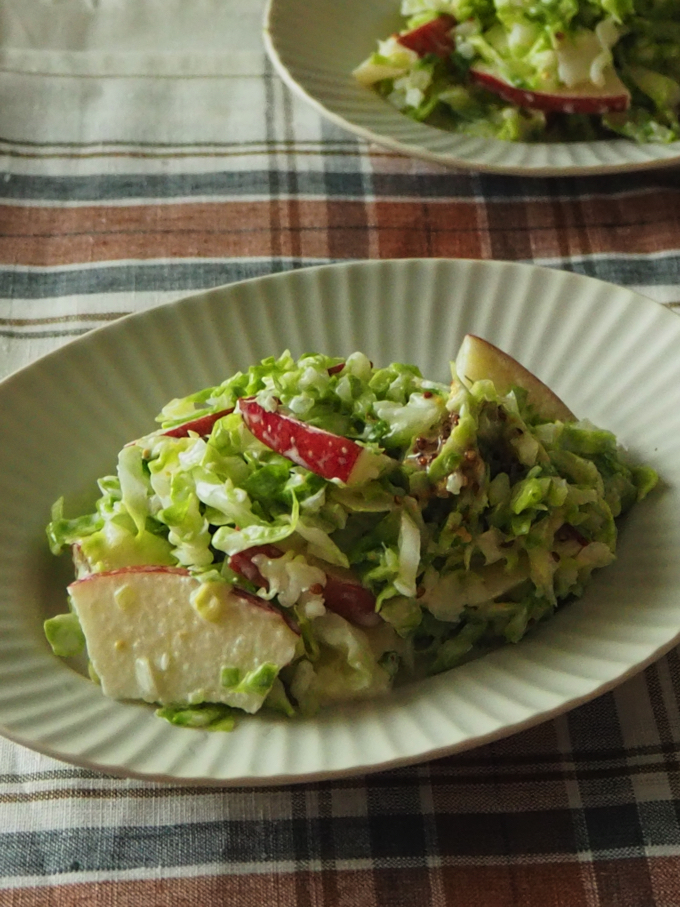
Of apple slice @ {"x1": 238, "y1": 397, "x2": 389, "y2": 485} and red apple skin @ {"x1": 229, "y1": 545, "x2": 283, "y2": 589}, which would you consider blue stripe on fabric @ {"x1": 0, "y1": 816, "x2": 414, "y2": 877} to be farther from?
apple slice @ {"x1": 238, "y1": 397, "x2": 389, "y2": 485}

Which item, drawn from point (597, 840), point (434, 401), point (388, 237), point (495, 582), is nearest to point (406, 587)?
point (495, 582)

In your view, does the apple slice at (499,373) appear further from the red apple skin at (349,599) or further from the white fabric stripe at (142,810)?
the white fabric stripe at (142,810)

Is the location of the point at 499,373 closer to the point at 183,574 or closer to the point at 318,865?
the point at 183,574

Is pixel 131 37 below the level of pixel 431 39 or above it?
below

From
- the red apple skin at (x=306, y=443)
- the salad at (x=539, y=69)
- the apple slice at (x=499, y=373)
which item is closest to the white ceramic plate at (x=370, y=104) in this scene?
the salad at (x=539, y=69)

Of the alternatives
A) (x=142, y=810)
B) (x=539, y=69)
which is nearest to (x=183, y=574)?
(x=142, y=810)

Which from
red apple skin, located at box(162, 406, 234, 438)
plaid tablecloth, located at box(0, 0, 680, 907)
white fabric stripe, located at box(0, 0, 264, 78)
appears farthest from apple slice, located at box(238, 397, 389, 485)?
white fabric stripe, located at box(0, 0, 264, 78)

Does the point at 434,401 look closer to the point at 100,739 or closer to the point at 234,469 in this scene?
the point at 234,469
